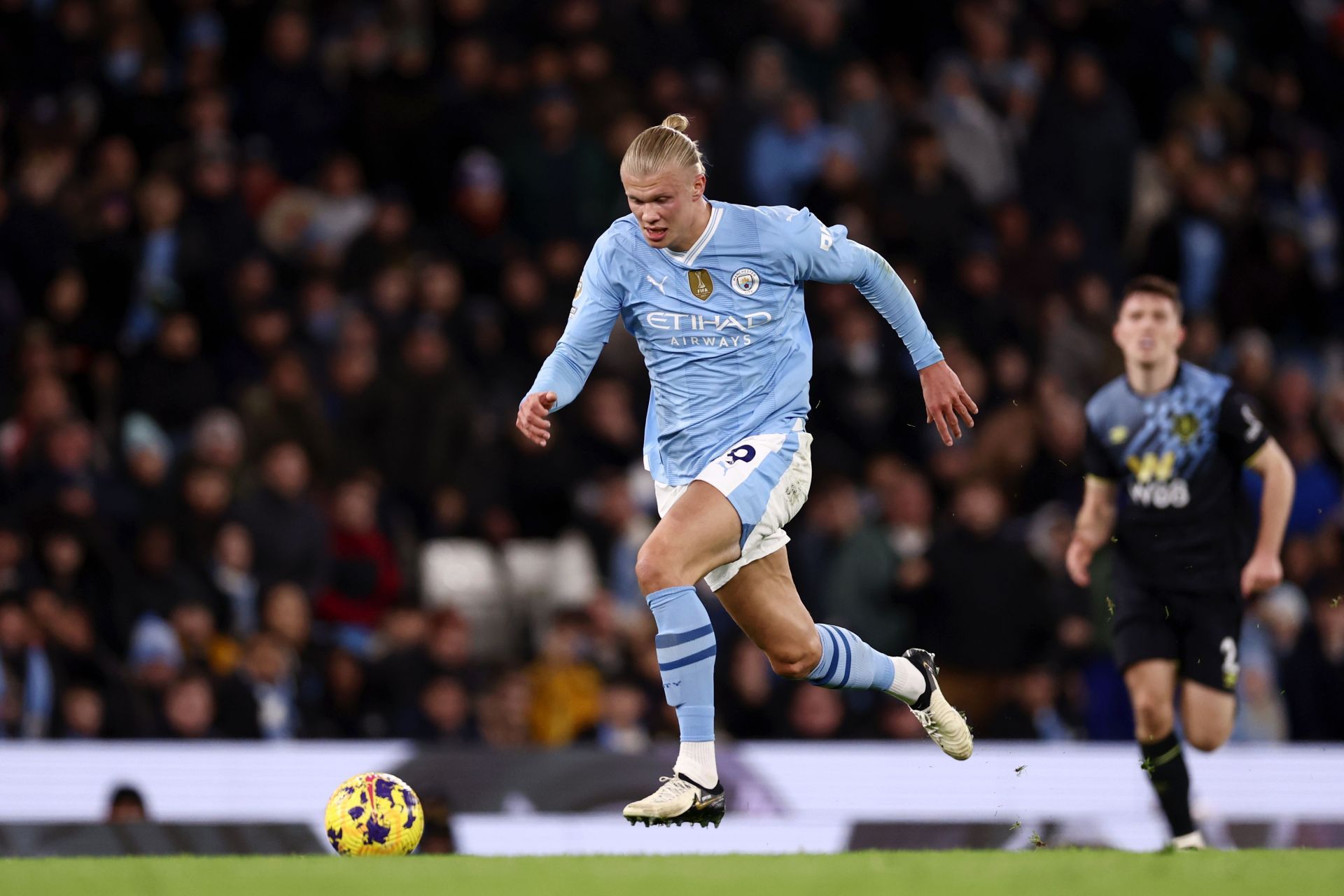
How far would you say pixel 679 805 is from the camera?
6.64 m

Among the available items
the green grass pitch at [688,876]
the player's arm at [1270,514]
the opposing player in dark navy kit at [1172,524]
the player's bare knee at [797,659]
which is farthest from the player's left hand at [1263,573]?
the player's bare knee at [797,659]

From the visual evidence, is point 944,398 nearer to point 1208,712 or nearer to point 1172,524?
point 1172,524

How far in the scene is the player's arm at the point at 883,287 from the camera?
721cm

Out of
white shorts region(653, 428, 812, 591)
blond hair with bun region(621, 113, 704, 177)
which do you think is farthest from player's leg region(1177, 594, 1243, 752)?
blond hair with bun region(621, 113, 704, 177)

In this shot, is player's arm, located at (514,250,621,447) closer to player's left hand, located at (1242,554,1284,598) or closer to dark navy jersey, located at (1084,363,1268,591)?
dark navy jersey, located at (1084,363,1268,591)

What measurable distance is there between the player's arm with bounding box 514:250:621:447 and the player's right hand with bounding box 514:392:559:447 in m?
0.07

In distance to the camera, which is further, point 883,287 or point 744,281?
point 883,287

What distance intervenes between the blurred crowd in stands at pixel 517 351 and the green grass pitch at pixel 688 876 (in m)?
4.56

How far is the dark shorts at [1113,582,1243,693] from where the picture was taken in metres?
8.90

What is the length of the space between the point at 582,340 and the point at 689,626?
114 cm

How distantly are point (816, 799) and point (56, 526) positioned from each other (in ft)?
16.2

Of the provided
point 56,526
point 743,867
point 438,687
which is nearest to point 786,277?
point 743,867

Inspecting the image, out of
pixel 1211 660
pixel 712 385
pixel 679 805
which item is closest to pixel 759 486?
pixel 712 385

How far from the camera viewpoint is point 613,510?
12.9 metres
